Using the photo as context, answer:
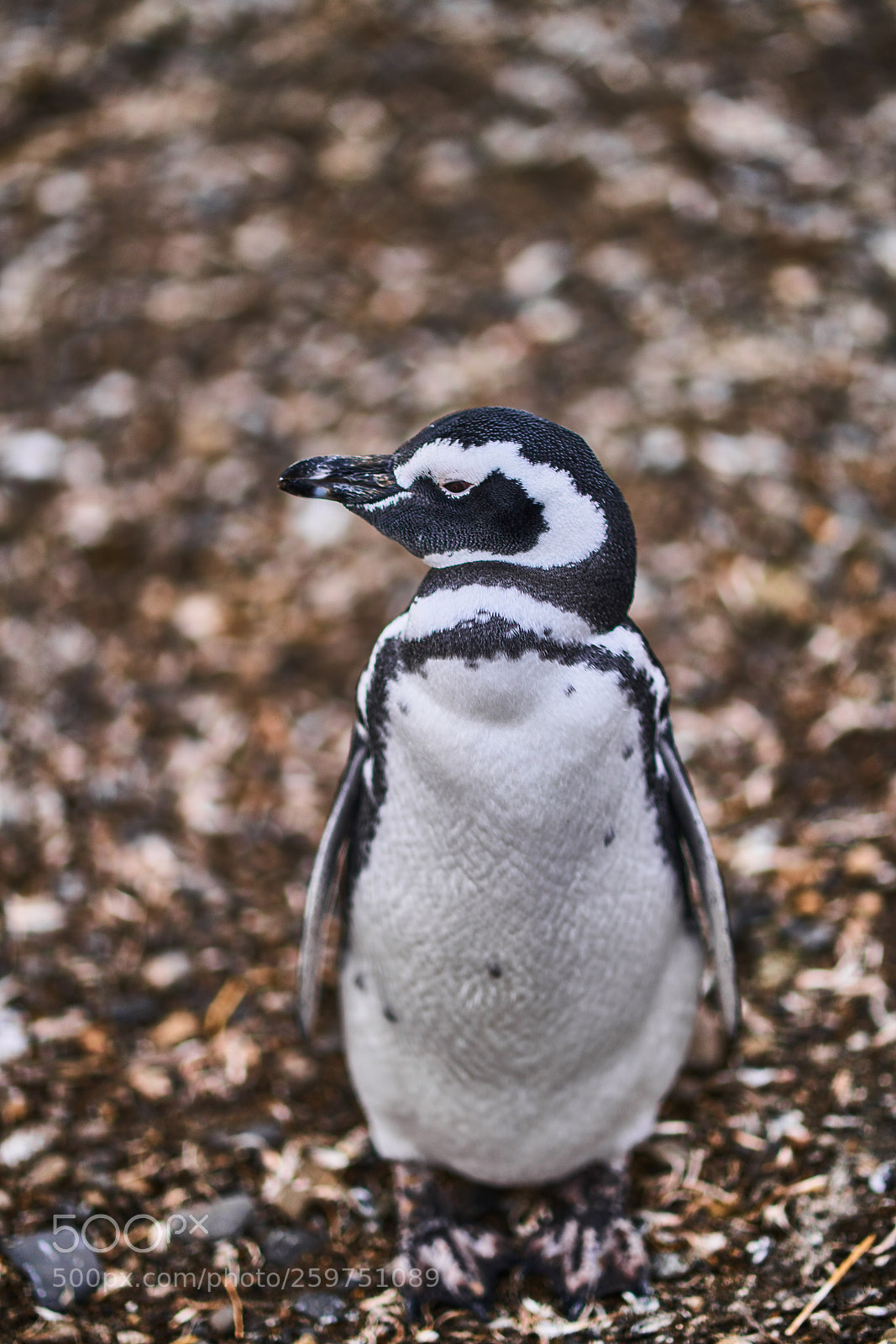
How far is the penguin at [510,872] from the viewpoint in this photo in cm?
169

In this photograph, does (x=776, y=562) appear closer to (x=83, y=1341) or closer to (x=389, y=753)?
(x=389, y=753)

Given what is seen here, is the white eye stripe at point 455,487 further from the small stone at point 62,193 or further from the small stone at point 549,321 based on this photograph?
the small stone at point 62,193

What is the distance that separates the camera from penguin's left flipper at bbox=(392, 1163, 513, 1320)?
2.04m

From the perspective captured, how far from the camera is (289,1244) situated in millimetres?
2178

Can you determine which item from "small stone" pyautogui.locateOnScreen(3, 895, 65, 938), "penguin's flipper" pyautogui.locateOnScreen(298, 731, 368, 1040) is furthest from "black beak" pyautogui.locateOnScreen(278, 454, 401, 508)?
"small stone" pyautogui.locateOnScreen(3, 895, 65, 938)

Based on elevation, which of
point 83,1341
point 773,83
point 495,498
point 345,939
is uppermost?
point 495,498

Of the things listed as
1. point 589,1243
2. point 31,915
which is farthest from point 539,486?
point 31,915

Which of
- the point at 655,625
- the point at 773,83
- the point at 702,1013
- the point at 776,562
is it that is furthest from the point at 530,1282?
the point at 773,83

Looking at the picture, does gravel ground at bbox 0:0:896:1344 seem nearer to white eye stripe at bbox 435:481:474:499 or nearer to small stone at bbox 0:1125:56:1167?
small stone at bbox 0:1125:56:1167

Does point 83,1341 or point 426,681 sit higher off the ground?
point 426,681

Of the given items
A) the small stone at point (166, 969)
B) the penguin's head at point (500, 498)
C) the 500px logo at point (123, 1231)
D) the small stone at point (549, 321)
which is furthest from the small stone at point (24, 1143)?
the small stone at point (549, 321)

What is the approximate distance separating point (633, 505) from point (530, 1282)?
2.33 meters

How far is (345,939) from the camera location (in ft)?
7.07

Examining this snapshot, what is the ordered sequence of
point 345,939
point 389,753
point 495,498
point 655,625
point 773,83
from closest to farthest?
point 495,498 < point 389,753 < point 345,939 < point 655,625 < point 773,83
